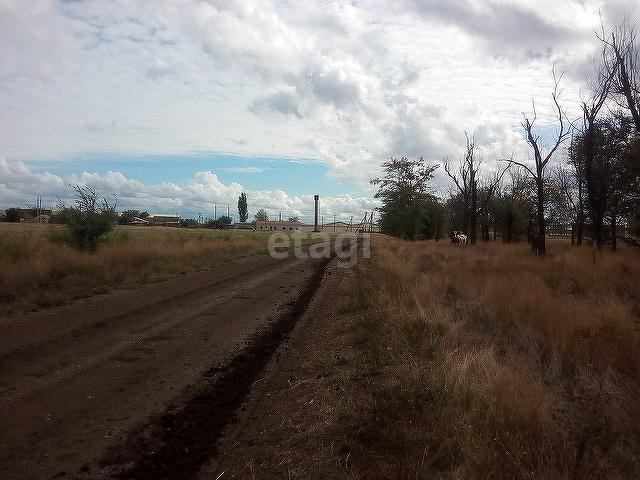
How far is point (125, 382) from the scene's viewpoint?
17.2ft

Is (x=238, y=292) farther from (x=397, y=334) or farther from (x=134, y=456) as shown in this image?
(x=134, y=456)

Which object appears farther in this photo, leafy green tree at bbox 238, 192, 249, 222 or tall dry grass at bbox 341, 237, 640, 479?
leafy green tree at bbox 238, 192, 249, 222

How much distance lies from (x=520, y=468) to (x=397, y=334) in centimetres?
374

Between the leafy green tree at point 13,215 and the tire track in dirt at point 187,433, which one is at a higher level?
the leafy green tree at point 13,215

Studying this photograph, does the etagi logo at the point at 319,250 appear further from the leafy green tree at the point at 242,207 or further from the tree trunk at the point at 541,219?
the leafy green tree at the point at 242,207

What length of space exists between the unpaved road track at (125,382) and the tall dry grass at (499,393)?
4.76ft

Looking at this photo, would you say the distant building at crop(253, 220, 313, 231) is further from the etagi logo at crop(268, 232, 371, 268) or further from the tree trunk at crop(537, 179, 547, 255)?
the tree trunk at crop(537, 179, 547, 255)

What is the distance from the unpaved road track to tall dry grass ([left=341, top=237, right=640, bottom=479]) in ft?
4.76

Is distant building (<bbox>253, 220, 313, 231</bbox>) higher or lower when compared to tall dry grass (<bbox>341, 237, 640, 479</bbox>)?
higher

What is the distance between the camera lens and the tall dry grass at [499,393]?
3141 mm

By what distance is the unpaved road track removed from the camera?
3.59m

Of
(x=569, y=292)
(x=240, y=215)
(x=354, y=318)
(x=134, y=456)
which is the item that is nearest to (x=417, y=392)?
(x=134, y=456)

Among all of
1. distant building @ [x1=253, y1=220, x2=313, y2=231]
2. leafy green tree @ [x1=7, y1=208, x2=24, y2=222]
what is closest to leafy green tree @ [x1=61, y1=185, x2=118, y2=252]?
leafy green tree @ [x1=7, y1=208, x2=24, y2=222]

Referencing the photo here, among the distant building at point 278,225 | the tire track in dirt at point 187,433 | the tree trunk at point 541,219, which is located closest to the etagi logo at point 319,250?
the tree trunk at point 541,219
